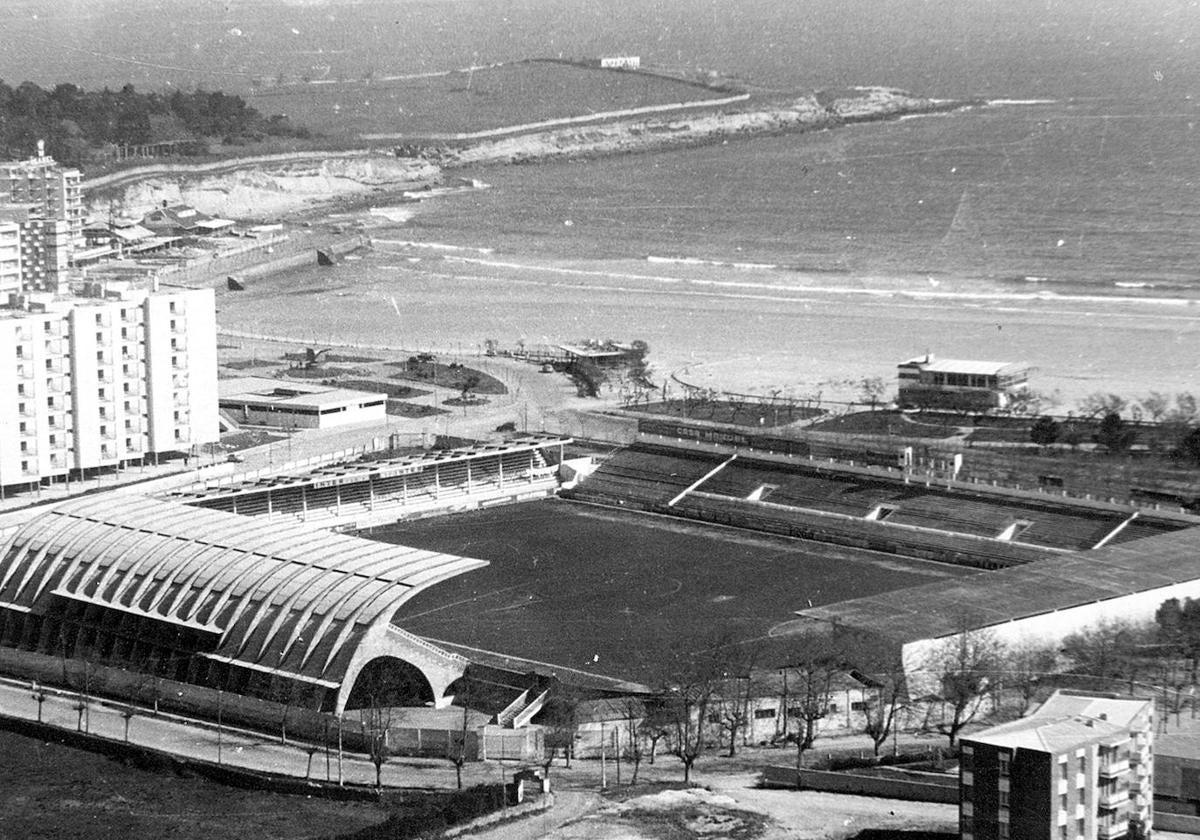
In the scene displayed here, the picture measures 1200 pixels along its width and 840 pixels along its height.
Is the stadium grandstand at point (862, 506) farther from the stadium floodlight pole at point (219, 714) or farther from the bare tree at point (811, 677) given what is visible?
the stadium floodlight pole at point (219, 714)

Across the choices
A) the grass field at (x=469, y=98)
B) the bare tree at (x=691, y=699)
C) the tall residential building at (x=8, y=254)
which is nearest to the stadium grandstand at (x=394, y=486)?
the bare tree at (x=691, y=699)

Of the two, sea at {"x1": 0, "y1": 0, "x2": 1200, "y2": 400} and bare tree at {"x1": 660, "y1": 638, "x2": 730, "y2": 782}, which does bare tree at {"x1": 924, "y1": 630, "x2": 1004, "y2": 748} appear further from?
sea at {"x1": 0, "y1": 0, "x2": 1200, "y2": 400}

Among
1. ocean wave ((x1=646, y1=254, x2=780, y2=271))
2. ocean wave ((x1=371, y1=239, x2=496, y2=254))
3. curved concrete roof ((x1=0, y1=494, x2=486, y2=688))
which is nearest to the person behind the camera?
curved concrete roof ((x1=0, y1=494, x2=486, y2=688))

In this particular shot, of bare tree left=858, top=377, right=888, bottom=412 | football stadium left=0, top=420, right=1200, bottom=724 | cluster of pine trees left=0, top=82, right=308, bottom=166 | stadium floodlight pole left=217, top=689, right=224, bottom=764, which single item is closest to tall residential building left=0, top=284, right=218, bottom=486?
football stadium left=0, top=420, right=1200, bottom=724

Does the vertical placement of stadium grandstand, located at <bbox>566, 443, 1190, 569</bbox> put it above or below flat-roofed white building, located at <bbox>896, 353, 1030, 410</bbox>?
below

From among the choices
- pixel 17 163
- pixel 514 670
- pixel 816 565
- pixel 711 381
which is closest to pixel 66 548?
pixel 514 670

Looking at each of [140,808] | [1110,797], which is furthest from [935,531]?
[140,808]

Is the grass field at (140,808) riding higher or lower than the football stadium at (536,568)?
lower
